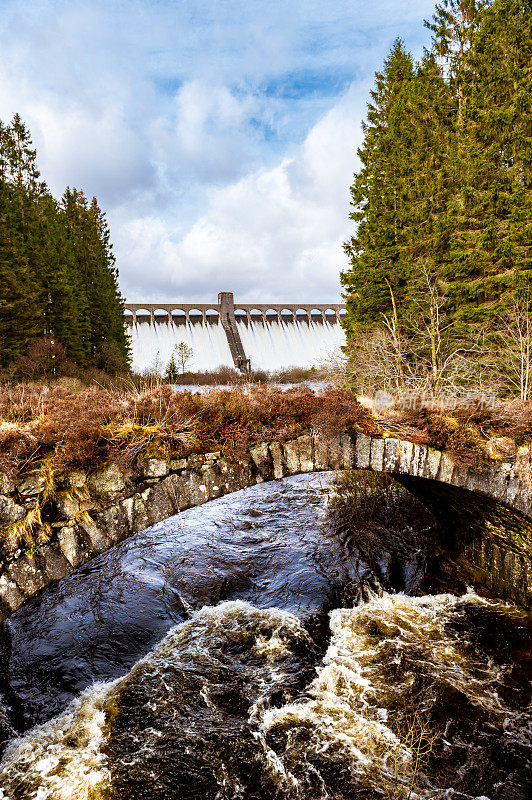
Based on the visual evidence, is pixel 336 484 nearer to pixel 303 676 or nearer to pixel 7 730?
pixel 303 676

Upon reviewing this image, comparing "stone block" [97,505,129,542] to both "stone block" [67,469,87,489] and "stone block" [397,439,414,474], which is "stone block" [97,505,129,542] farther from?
"stone block" [397,439,414,474]

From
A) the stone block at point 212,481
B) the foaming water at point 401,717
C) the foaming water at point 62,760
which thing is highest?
the stone block at point 212,481

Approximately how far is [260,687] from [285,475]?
106 inches

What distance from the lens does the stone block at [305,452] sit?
548 cm

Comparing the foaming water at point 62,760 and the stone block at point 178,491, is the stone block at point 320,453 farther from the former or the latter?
the foaming water at point 62,760

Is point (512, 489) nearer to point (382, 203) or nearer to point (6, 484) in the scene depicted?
point (6, 484)

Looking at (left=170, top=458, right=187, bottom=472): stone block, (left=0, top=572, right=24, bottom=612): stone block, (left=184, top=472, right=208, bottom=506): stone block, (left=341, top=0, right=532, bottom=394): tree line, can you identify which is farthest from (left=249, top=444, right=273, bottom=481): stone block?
(left=341, top=0, right=532, bottom=394): tree line

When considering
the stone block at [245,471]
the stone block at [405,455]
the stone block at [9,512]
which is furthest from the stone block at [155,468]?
the stone block at [405,455]

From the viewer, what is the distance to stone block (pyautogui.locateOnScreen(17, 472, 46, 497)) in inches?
154

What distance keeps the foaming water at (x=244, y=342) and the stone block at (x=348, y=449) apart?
31.4m

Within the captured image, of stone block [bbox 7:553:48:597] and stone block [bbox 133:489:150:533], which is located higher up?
stone block [bbox 133:489:150:533]

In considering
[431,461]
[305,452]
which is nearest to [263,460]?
[305,452]

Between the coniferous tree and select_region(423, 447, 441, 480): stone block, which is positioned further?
the coniferous tree

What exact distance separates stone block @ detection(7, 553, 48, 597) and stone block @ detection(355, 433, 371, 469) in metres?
4.12
